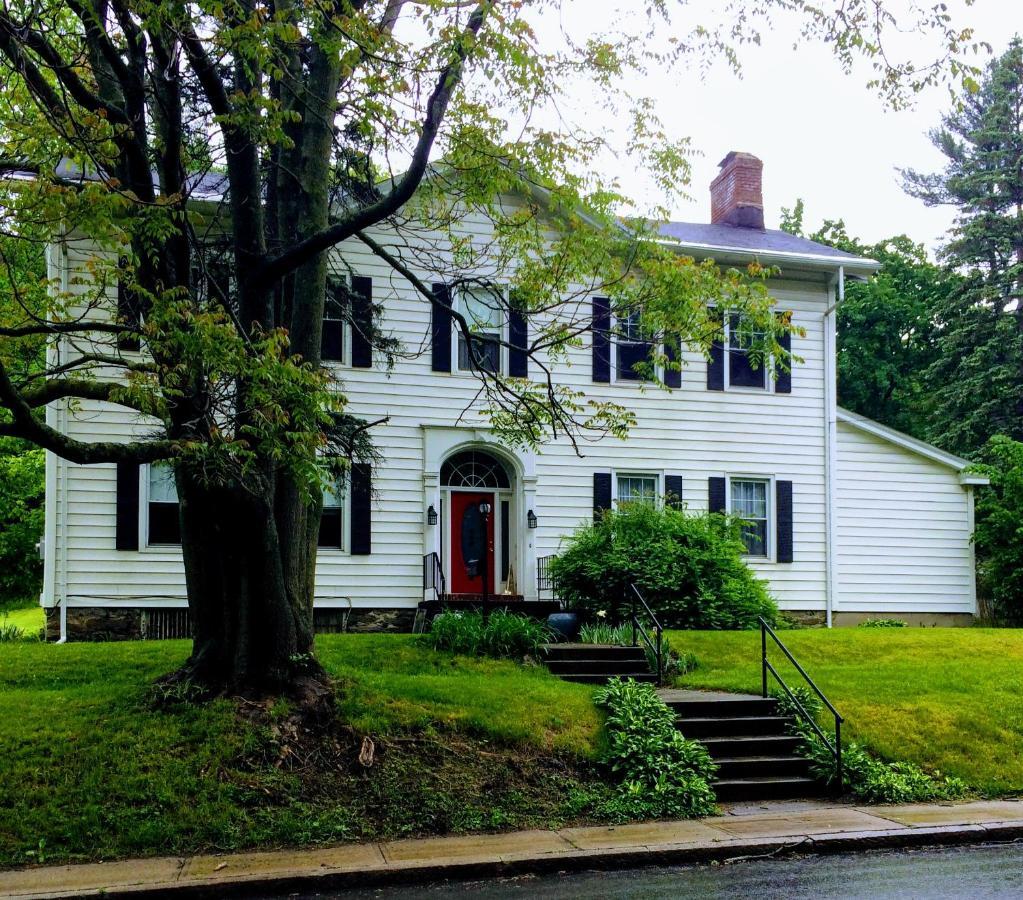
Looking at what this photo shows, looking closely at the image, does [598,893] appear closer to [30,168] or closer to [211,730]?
[211,730]

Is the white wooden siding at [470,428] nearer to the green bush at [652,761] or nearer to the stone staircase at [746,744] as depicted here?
the stone staircase at [746,744]

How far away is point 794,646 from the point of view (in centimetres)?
1495

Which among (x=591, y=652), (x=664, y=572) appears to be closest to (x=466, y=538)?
(x=664, y=572)

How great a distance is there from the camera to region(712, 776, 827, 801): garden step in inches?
380

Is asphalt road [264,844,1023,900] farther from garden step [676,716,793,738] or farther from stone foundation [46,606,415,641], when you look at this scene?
stone foundation [46,606,415,641]

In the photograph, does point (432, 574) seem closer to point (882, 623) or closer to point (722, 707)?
point (722, 707)

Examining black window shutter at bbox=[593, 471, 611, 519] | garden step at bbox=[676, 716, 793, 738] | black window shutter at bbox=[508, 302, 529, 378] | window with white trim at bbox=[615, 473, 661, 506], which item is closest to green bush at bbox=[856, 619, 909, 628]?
window with white trim at bbox=[615, 473, 661, 506]

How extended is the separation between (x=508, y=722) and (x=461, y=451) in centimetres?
902

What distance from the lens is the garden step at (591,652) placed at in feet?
43.4

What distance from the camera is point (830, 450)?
2006cm

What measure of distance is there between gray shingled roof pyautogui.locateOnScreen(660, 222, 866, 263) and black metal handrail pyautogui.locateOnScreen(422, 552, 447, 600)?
24.1 feet

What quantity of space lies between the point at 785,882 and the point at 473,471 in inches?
485

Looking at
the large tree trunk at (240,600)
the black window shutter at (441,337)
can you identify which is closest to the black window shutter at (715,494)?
the black window shutter at (441,337)

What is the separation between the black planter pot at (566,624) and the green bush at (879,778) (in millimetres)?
5477
